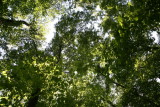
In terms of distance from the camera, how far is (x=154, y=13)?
5676 millimetres

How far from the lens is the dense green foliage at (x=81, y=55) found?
5789 mm

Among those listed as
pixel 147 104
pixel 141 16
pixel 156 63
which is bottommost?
pixel 147 104

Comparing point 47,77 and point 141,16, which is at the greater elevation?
point 141,16

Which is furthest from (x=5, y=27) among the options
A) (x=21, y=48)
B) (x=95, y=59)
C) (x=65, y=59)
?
(x=95, y=59)

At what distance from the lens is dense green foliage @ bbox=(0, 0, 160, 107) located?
5.79 meters

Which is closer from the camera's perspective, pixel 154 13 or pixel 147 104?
pixel 154 13

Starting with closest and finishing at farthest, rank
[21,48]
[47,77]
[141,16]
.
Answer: [141,16] → [47,77] → [21,48]

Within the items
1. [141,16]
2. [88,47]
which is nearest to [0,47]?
[88,47]

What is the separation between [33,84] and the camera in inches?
236

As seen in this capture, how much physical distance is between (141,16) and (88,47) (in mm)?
7665

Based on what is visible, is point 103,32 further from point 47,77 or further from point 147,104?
point 47,77

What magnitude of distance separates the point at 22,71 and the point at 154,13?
575cm

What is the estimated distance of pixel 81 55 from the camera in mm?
13805

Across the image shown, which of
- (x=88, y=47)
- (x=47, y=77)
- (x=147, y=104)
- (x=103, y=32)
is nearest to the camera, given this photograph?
(x=47, y=77)
